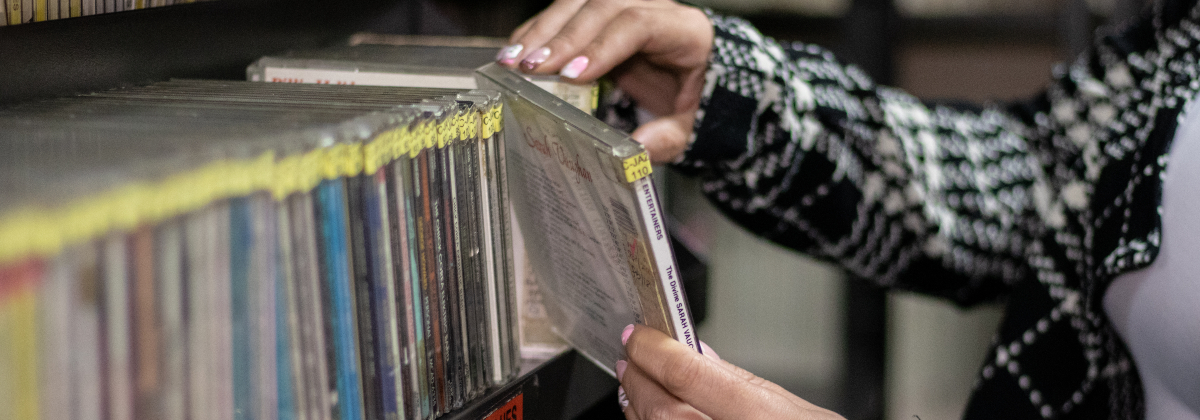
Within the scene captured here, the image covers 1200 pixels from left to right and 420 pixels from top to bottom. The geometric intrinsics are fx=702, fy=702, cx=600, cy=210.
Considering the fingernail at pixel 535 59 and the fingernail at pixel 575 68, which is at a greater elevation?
the fingernail at pixel 535 59

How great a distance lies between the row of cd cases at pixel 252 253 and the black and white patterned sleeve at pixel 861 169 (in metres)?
0.35

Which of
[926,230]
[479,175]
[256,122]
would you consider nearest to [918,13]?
[926,230]

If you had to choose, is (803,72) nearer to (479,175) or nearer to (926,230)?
(926,230)

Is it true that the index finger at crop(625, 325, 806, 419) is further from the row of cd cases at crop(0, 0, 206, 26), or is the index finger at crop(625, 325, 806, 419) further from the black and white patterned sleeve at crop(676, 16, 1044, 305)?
the row of cd cases at crop(0, 0, 206, 26)

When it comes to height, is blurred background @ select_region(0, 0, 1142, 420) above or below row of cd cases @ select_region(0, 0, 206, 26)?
below

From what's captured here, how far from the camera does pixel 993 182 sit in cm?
107

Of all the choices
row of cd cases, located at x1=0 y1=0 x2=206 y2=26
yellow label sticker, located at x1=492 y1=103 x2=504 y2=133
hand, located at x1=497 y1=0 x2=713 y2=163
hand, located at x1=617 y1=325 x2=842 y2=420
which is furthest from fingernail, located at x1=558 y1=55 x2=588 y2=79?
row of cd cases, located at x1=0 y1=0 x2=206 y2=26

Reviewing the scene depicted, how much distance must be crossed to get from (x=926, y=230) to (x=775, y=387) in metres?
0.55

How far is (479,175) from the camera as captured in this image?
54cm

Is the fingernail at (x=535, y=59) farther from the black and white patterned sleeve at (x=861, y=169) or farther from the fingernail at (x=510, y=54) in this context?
the black and white patterned sleeve at (x=861, y=169)

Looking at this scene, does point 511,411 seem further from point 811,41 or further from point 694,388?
point 811,41

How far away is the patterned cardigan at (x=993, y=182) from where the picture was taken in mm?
801

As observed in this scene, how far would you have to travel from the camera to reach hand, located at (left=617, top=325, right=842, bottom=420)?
520mm

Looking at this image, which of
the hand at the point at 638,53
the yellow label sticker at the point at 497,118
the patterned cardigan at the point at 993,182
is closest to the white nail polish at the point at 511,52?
the hand at the point at 638,53
